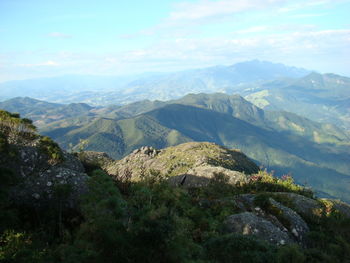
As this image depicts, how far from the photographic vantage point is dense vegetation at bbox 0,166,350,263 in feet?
27.7

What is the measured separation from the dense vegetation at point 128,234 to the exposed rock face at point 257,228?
875mm

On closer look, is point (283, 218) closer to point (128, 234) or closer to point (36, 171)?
point (128, 234)

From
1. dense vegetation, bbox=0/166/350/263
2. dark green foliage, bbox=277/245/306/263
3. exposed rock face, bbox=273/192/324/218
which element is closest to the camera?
dense vegetation, bbox=0/166/350/263

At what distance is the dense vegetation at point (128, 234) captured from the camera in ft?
27.7

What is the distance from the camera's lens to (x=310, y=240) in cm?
1705

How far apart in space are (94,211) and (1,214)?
331cm

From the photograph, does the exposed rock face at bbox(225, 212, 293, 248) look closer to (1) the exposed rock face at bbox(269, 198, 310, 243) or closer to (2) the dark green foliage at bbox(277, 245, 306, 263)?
(1) the exposed rock face at bbox(269, 198, 310, 243)

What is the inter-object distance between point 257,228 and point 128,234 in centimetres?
943

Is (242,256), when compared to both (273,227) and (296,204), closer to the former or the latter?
(273,227)

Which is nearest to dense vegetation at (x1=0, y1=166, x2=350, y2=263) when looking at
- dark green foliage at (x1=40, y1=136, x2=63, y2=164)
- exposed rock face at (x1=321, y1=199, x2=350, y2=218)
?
exposed rock face at (x1=321, y1=199, x2=350, y2=218)

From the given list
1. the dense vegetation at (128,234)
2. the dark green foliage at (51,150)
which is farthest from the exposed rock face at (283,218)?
the dark green foliage at (51,150)

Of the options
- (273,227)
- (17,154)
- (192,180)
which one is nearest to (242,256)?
(273,227)

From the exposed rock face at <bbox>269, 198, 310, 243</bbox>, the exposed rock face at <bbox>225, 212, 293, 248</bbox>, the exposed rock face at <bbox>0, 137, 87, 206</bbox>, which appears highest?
the exposed rock face at <bbox>0, 137, 87, 206</bbox>

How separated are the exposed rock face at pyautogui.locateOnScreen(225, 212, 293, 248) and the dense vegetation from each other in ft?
2.87
